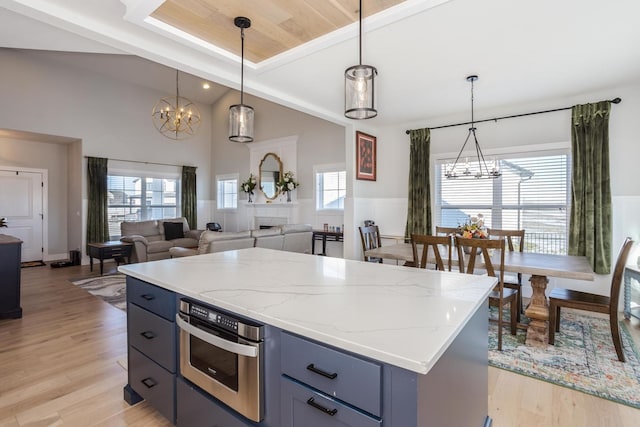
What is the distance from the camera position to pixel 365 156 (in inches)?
221

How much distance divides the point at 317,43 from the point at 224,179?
23.2ft

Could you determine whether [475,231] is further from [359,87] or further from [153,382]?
[153,382]

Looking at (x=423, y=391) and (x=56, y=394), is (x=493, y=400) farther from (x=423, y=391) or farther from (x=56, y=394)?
(x=56, y=394)

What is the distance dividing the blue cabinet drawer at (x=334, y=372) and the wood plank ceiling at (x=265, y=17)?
2.25m

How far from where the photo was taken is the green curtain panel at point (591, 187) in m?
3.86

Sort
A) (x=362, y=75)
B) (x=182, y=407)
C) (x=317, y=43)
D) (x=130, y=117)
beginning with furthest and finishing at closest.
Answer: (x=130, y=117) < (x=317, y=43) < (x=362, y=75) < (x=182, y=407)

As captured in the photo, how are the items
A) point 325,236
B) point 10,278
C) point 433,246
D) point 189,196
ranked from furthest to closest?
point 189,196
point 325,236
point 10,278
point 433,246

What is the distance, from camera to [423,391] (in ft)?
3.09

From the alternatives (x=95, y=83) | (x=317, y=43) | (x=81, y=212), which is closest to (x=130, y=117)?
(x=95, y=83)

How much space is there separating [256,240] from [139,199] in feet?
15.8

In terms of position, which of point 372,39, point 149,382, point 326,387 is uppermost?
point 372,39

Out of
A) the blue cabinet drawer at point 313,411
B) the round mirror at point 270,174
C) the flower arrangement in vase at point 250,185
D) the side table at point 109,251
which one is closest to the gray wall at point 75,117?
the side table at point 109,251

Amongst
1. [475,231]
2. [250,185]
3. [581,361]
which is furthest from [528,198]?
[250,185]

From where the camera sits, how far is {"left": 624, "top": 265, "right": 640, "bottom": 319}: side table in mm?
3426
